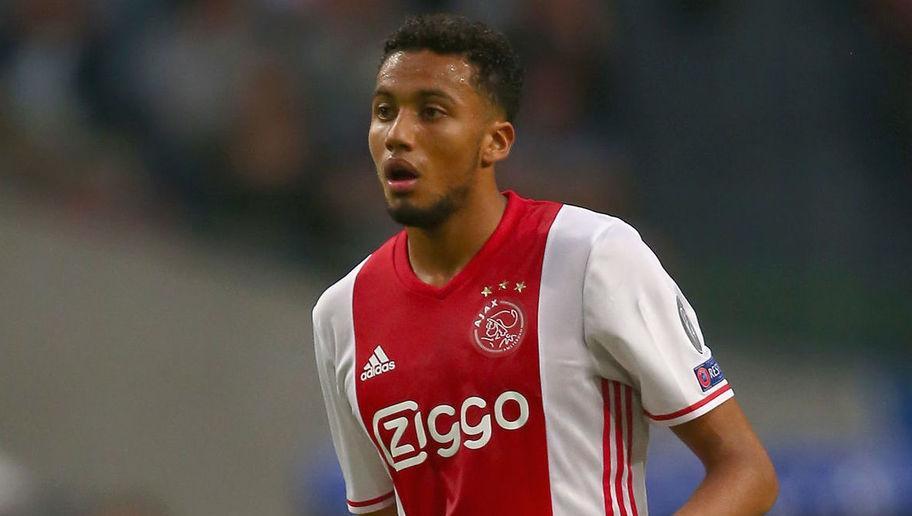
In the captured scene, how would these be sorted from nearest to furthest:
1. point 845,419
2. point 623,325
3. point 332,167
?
1. point 623,325
2. point 845,419
3. point 332,167

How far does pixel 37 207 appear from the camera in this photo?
709cm

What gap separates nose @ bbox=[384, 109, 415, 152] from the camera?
124 inches

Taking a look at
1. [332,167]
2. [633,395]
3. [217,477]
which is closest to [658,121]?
[332,167]

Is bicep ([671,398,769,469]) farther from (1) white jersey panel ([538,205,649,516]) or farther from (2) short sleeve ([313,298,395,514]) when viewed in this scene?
(2) short sleeve ([313,298,395,514])

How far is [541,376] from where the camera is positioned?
3.07 m

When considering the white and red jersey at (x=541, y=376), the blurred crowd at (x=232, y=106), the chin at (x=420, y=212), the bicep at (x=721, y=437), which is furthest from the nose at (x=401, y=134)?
the blurred crowd at (x=232, y=106)

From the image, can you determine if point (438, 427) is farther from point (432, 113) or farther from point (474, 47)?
point (474, 47)

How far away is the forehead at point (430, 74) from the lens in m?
3.18

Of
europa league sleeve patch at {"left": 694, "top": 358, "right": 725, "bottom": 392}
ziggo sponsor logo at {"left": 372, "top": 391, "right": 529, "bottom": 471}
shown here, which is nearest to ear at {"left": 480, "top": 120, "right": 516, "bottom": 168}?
ziggo sponsor logo at {"left": 372, "top": 391, "right": 529, "bottom": 471}

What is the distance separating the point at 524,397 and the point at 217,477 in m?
4.20

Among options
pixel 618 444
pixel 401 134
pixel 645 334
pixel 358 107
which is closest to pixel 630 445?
pixel 618 444

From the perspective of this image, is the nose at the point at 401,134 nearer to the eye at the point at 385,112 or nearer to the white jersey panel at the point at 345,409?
the eye at the point at 385,112

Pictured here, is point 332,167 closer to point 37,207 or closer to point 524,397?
point 37,207

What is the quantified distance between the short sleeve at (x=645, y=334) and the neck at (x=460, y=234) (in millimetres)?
288
